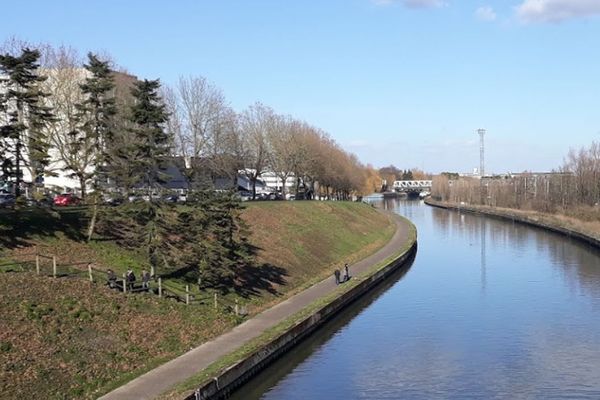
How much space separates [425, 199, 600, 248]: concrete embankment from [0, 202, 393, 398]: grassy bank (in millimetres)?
46147

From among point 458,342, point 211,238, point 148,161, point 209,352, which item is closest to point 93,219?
point 148,161

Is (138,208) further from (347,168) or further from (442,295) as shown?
(347,168)

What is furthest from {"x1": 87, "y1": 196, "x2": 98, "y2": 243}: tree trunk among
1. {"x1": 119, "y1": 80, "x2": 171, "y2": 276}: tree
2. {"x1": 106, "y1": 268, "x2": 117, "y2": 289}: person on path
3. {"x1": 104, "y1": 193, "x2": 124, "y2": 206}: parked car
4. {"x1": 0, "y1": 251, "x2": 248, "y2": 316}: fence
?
{"x1": 106, "y1": 268, "x2": 117, "y2": 289}: person on path

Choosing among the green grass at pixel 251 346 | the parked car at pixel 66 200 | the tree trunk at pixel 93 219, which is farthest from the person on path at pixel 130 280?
the parked car at pixel 66 200

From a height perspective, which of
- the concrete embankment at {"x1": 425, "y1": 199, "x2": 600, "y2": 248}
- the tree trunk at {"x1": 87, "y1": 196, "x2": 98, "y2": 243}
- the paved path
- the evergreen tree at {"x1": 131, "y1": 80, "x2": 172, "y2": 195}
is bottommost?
the paved path

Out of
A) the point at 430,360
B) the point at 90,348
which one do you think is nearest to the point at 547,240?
the point at 430,360

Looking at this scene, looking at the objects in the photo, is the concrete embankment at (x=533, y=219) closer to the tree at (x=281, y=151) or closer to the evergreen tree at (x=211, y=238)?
the tree at (x=281, y=151)

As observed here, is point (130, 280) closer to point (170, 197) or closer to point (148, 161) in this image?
point (148, 161)

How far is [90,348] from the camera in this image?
22.5m

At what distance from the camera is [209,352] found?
79.2 feet

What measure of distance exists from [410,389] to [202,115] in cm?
5054

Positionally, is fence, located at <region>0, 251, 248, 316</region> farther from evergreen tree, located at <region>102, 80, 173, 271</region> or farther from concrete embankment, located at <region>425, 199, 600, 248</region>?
concrete embankment, located at <region>425, 199, 600, 248</region>

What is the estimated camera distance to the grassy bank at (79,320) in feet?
66.5

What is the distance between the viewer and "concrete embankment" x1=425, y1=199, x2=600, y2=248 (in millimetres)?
75375
